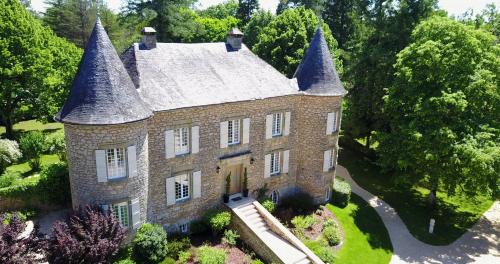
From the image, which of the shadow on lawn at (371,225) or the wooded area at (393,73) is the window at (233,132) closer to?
the shadow on lawn at (371,225)

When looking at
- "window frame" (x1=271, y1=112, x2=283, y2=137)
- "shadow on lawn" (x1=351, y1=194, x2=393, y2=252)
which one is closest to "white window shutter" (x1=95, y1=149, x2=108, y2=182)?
"window frame" (x1=271, y1=112, x2=283, y2=137)

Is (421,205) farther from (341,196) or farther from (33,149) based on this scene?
(33,149)

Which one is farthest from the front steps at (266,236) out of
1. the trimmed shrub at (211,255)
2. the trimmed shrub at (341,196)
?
the trimmed shrub at (341,196)

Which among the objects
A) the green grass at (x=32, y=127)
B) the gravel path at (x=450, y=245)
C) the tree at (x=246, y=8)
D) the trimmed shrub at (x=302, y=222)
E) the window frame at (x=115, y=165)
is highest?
the tree at (x=246, y=8)

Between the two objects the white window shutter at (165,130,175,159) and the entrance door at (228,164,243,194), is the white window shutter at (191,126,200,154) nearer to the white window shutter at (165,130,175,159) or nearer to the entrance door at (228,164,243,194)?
the white window shutter at (165,130,175,159)

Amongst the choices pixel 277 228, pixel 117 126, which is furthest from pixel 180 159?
pixel 277 228
